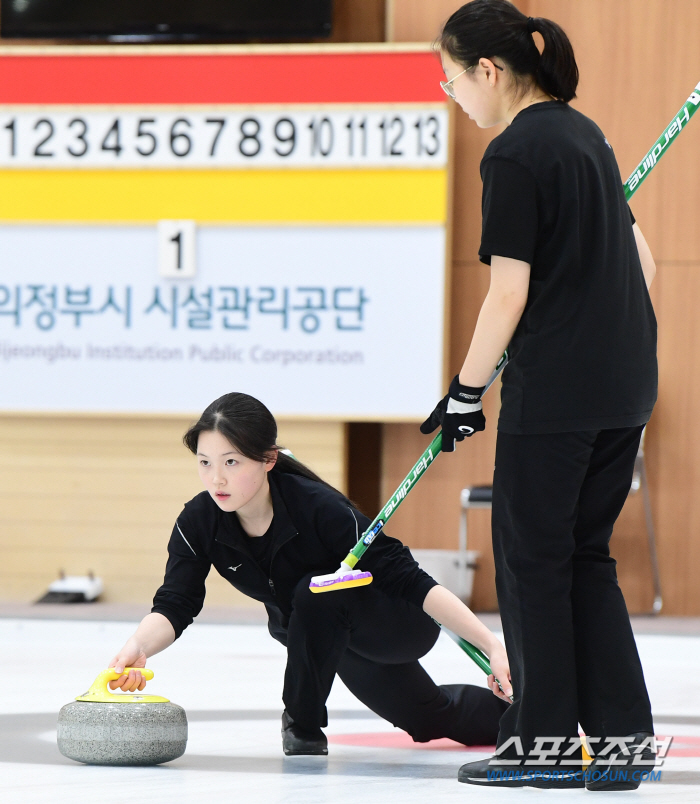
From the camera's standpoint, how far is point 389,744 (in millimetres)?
2148

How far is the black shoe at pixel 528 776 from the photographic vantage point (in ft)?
5.31

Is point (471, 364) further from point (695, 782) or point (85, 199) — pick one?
point (85, 199)

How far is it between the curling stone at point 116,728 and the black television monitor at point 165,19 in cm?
347

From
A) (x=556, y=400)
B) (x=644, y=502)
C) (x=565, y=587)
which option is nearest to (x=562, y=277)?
(x=556, y=400)

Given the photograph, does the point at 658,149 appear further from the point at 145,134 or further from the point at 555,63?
the point at 145,134

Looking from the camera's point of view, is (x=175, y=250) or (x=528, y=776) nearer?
(x=528, y=776)

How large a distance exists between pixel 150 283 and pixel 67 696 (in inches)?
93.0

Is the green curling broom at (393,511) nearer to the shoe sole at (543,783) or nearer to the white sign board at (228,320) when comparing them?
the shoe sole at (543,783)

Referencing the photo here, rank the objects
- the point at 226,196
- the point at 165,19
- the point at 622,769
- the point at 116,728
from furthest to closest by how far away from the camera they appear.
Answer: the point at 165,19, the point at 226,196, the point at 116,728, the point at 622,769

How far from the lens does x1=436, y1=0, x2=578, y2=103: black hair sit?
1.68m

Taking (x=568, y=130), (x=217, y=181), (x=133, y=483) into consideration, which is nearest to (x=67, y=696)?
(x=568, y=130)

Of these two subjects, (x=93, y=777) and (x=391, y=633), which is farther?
(x=391, y=633)

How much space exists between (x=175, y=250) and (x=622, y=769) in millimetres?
3408

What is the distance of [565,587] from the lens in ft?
5.42
